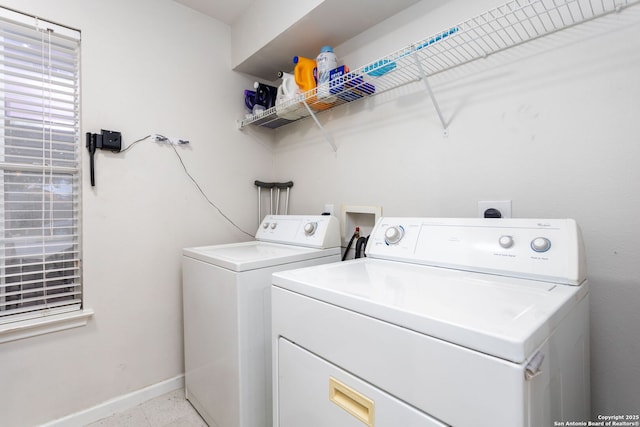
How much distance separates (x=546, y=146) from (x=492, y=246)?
0.46 m

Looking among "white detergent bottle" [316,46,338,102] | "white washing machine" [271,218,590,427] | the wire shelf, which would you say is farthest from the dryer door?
"white detergent bottle" [316,46,338,102]

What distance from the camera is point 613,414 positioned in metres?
0.98

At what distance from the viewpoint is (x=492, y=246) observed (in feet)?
3.31

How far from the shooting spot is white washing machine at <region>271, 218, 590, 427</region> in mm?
543

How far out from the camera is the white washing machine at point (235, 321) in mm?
1266

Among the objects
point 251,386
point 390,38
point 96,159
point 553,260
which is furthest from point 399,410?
point 96,159

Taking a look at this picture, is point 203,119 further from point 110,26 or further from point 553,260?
point 553,260

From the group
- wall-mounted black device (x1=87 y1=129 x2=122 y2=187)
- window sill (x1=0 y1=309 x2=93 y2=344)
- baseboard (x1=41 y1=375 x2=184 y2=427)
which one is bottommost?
baseboard (x1=41 y1=375 x2=184 y2=427)

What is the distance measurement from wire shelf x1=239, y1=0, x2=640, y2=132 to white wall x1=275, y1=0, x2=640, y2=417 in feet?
0.14

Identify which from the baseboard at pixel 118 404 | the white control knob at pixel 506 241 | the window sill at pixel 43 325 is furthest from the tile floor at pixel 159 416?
the white control knob at pixel 506 241

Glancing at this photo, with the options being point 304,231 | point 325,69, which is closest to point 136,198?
point 304,231

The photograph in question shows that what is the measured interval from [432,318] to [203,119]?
1966mm

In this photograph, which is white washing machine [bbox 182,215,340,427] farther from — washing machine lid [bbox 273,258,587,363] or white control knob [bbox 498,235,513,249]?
white control knob [bbox 498,235,513,249]

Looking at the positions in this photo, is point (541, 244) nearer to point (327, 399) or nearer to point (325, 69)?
point (327, 399)
